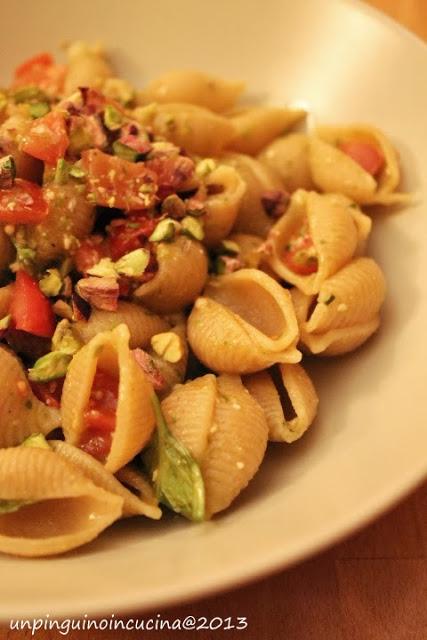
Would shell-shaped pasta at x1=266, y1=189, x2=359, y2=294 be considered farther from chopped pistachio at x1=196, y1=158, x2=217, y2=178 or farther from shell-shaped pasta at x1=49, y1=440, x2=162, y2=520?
shell-shaped pasta at x1=49, y1=440, x2=162, y2=520

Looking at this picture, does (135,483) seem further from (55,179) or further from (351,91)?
(351,91)

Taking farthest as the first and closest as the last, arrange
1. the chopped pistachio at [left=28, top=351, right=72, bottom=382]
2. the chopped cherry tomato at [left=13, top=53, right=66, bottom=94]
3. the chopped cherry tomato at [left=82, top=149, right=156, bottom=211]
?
the chopped cherry tomato at [left=13, top=53, right=66, bottom=94] → the chopped cherry tomato at [left=82, top=149, right=156, bottom=211] → the chopped pistachio at [left=28, top=351, right=72, bottom=382]

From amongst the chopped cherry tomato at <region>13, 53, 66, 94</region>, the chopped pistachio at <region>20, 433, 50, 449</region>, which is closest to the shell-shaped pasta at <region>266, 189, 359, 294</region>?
the chopped pistachio at <region>20, 433, 50, 449</region>

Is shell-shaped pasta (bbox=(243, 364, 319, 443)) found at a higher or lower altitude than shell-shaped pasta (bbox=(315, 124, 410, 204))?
lower

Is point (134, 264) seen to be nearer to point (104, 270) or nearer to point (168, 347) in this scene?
point (104, 270)

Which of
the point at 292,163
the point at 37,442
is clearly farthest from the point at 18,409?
the point at 292,163

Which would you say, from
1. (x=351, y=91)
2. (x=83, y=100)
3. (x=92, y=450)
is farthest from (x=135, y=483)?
(x=351, y=91)

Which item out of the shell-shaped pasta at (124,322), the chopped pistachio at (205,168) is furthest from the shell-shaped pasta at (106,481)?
the chopped pistachio at (205,168)

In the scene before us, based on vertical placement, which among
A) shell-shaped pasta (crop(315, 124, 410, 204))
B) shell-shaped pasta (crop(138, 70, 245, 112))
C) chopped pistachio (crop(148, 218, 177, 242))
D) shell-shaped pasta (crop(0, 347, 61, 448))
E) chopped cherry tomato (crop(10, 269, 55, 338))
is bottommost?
shell-shaped pasta (crop(0, 347, 61, 448))

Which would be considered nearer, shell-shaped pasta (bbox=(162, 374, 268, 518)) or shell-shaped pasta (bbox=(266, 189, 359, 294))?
shell-shaped pasta (bbox=(162, 374, 268, 518))
